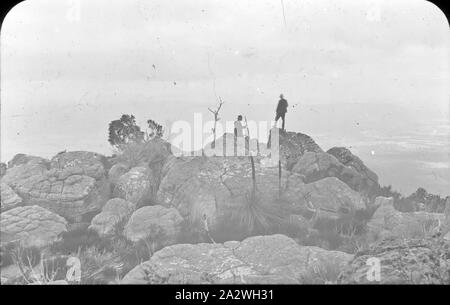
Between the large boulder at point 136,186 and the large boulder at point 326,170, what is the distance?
6.35ft

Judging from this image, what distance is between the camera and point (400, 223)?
256 inches

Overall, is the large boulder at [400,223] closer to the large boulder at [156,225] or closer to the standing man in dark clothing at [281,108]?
the standing man in dark clothing at [281,108]

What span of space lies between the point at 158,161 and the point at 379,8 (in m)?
3.45

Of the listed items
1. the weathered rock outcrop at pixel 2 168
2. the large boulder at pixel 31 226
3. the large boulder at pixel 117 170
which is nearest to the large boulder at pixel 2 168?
the weathered rock outcrop at pixel 2 168

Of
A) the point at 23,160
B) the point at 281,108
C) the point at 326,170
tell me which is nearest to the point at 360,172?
the point at 326,170

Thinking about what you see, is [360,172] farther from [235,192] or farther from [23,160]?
[23,160]

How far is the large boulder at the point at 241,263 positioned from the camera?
6.09 metres

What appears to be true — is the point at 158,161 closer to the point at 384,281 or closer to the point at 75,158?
the point at 75,158

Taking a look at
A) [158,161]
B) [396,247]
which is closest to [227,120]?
[158,161]

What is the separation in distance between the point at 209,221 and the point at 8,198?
2634mm

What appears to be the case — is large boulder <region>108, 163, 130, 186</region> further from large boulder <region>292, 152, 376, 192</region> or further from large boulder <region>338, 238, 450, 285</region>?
large boulder <region>338, 238, 450, 285</region>

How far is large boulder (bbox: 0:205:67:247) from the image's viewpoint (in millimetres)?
6445

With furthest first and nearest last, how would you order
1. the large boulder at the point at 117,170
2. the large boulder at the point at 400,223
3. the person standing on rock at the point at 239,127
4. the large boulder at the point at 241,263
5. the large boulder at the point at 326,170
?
1. the large boulder at the point at 117,170
2. the large boulder at the point at 326,170
3. the person standing on rock at the point at 239,127
4. the large boulder at the point at 400,223
5. the large boulder at the point at 241,263

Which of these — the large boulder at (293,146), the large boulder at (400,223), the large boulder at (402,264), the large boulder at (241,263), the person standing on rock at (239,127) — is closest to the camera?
the large boulder at (402,264)
